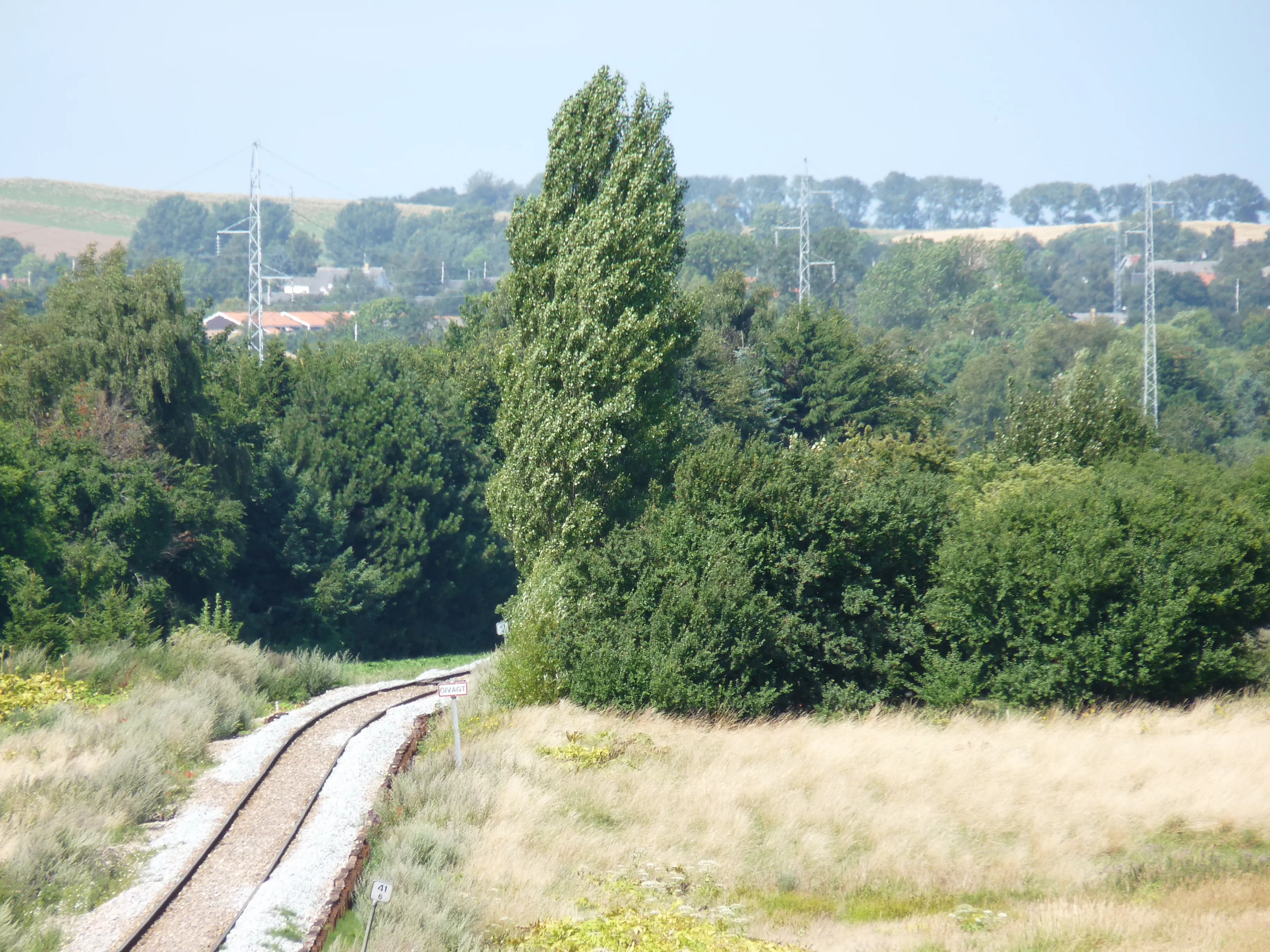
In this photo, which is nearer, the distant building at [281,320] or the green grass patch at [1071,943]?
the green grass patch at [1071,943]

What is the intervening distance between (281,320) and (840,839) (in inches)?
6527

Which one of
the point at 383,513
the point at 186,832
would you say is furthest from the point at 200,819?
the point at 383,513

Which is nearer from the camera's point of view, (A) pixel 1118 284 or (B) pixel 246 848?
(B) pixel 246 848

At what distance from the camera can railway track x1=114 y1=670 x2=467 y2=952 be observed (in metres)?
11.8

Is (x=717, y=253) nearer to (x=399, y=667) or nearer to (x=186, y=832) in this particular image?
(x=399, y=667)

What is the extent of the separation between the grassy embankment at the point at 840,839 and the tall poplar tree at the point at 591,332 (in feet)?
24.6

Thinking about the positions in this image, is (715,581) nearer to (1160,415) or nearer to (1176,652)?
(1176,652)

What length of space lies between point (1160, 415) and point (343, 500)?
197 feet

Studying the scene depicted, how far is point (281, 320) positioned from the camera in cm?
16888

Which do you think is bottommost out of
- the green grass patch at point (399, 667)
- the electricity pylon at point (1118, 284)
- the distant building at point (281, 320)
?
the green grass patch at point (399, 667)

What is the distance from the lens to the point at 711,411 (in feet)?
184

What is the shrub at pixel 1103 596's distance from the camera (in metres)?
22.0

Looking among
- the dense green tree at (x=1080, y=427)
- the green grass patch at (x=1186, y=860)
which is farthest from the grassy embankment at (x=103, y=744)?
the dense green tree at (x=1080, y=427)

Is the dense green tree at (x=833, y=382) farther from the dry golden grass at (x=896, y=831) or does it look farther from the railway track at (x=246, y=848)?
the railway track at (x=246, y=848)
